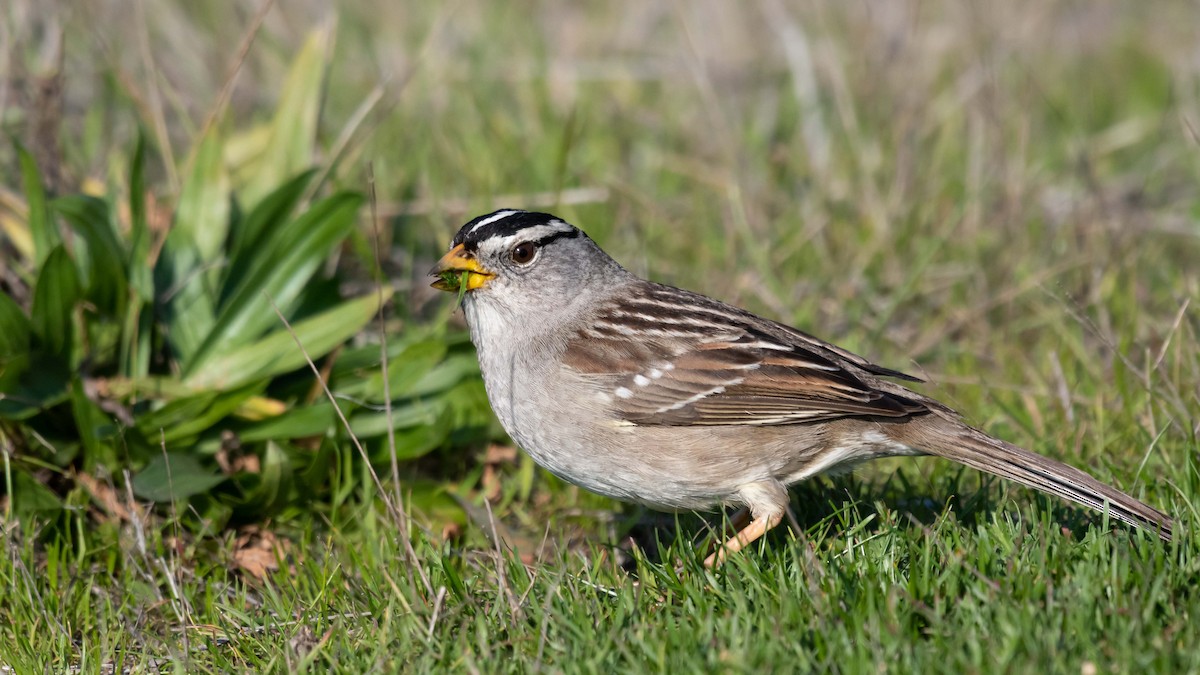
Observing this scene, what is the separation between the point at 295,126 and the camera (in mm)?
6730

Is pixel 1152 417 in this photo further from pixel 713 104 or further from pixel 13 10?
pixel 13 10

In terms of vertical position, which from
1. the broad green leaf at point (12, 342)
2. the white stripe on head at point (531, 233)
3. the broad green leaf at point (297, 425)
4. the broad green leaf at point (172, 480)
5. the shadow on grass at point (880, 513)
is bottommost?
the shadow on grass at point (880, 513)

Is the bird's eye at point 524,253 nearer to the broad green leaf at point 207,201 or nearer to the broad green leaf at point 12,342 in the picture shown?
the broad green leaf at point 207,201

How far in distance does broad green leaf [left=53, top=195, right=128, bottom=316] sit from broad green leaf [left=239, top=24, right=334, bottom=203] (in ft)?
3.39

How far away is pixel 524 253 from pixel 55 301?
214cm

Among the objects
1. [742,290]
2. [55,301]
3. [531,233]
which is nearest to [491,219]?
[531,233]

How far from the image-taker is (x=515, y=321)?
17.0 ft

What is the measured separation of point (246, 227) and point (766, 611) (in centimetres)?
343

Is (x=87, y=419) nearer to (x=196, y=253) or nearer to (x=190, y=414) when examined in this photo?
(x=190, y=414)

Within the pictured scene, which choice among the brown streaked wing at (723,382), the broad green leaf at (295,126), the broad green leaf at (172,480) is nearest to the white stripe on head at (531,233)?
the brown streaked wing at (723,382)

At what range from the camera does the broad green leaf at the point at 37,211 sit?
576 cm

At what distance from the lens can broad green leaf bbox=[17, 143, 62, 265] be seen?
5758 millimetres

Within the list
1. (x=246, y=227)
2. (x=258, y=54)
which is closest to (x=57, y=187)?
(x=246, y=227)

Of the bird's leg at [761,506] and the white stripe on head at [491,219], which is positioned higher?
the white stripe on head at [491,219]
